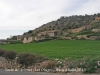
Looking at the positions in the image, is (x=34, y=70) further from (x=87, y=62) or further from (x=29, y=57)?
(x=87, y=62)

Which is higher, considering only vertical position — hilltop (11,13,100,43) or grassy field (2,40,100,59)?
hilltop (11,13,100,43)

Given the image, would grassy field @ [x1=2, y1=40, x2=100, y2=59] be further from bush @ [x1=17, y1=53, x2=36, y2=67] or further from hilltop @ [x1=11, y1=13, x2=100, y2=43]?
hilltop @ [x1=11, y1=13, x2=100, y2=43]

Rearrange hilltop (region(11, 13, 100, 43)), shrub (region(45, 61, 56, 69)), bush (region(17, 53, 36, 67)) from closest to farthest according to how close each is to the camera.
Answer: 1. shrub (region(45, 61, 56, 69))
2. bush (region(17, 53, 36, 67))
3. hilltop (region(11, 13, 100, 43))

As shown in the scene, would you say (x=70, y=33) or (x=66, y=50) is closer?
(x=66, y=50)

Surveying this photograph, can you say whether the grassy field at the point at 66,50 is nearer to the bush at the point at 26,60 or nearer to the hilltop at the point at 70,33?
the bush at the point at 26,60

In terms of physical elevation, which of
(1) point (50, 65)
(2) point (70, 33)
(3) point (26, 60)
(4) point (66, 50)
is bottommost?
(1) point (50, 65)

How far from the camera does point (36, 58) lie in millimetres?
25266

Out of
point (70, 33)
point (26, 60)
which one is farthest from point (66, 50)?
point (70, 33)

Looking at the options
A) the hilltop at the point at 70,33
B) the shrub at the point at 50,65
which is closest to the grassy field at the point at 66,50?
the shrub at the point at 50,65

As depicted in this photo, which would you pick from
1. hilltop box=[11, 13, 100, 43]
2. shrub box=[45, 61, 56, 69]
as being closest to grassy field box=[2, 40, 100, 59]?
shrub box=[45, 61, 56, 69]

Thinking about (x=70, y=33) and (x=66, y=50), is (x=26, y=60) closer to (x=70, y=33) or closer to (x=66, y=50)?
(x=66, y=50)

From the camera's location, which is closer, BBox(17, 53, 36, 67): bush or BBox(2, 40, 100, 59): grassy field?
BBox(17, 53, 36, 67): bush

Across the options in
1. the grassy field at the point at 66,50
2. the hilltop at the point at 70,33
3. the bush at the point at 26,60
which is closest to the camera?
the bush at the point at 26,60

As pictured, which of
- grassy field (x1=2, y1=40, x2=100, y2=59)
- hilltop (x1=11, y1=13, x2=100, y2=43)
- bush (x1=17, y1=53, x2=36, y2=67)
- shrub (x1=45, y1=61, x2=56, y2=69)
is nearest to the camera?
shrub (x1=45, y1=61, x2=56, y2=69)
